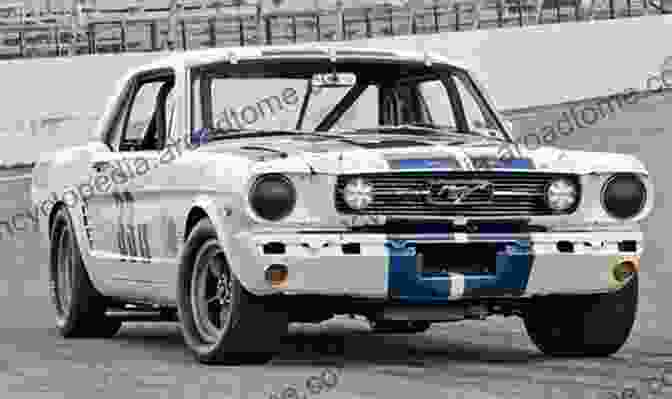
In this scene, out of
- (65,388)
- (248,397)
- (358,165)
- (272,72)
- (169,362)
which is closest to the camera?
(248,397)

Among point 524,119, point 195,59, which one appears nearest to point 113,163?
point 195,59

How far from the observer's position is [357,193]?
812 centimetres

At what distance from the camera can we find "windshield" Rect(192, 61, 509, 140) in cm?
949

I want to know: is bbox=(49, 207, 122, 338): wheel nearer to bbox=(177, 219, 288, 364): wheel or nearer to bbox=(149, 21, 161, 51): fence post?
bbox=(177, 219, 288, 364): wheel

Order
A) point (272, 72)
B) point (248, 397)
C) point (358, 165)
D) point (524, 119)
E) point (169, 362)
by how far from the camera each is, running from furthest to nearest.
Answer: point (524, 119) → point (272, 72) → point (169, 362) → point (358, 165) → point (248, 397)

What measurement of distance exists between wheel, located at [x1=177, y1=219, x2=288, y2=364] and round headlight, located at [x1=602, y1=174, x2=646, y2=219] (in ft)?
5.32

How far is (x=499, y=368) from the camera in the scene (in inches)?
323

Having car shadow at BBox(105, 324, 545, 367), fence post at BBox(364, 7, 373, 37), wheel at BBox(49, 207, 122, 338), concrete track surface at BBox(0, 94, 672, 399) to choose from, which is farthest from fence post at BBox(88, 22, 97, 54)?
wheel at BBox(49, 207, 122, 338)

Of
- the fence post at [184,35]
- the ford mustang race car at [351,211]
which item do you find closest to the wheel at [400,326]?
the ford mustang race car at [351,211]

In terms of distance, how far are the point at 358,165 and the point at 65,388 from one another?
5.33 ft

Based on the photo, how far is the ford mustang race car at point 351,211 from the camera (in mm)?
8070

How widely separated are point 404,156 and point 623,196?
1124 mm

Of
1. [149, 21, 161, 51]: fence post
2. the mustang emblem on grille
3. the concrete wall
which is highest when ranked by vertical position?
the mustang emblem on grille

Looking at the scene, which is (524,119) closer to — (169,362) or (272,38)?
(272,38)
